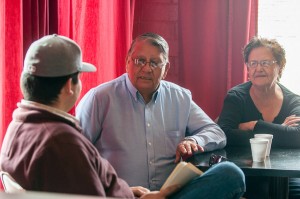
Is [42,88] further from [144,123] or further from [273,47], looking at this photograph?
[273,47]

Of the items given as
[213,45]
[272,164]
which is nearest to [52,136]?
[272,164]

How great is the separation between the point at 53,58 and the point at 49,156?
0.29 meters

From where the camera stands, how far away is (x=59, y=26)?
1.88 meters


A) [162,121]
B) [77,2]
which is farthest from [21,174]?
[77,2]

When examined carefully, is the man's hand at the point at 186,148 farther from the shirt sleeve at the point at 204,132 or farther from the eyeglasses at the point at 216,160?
the eyeglasses at the point at 216,160

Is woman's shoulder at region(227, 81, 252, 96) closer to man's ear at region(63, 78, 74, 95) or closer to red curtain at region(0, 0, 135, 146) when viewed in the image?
red curtain at region(0, 0, 135, 146)

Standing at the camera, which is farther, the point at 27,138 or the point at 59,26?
the point at 59,26

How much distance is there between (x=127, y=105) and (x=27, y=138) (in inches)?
34.3

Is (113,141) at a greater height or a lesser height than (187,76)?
lesser

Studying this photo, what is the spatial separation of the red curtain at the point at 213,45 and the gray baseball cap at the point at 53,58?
6.11 ft

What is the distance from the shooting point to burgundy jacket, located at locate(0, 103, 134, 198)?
108cm

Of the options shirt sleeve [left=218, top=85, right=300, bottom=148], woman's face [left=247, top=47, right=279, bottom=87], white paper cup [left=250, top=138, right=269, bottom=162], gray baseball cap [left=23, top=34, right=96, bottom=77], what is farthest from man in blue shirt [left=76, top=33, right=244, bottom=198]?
gray baseball cap [left=23, top=34, right=96, bottom=77]

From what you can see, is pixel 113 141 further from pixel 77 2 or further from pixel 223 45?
pixel 223 45

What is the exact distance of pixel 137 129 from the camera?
1.96 metres
